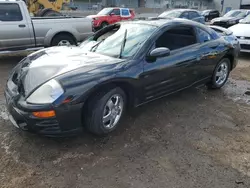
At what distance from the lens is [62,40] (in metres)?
7.54

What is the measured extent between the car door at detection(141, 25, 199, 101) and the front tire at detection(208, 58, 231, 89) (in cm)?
87

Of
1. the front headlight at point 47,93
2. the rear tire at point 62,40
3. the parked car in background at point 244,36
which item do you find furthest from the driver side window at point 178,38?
the parked car in background at point 244,36

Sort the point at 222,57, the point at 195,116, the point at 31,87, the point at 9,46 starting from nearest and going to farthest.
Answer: the point at 31,87 → the point at 195,116 → the point at 222,57 → the point at 9,46

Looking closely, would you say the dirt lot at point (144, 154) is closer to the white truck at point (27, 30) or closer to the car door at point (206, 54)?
the car door at point (206, 54)

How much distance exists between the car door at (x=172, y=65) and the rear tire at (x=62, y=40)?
433 centimetres

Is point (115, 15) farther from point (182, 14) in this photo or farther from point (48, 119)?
point (48, 119)

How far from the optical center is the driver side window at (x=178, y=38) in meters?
4.02

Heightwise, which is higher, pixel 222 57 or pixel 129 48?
pixel 129 48

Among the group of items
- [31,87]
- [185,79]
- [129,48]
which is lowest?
[185,79]

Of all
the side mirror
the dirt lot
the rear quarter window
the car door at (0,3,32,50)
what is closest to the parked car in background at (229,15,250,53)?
the rear quarter window

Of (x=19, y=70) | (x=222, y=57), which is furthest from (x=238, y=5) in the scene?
(x=19, y=70)

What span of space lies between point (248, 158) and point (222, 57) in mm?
2536

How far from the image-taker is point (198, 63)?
14.2ft

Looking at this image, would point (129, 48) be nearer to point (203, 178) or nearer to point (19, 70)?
point (19, 70)
